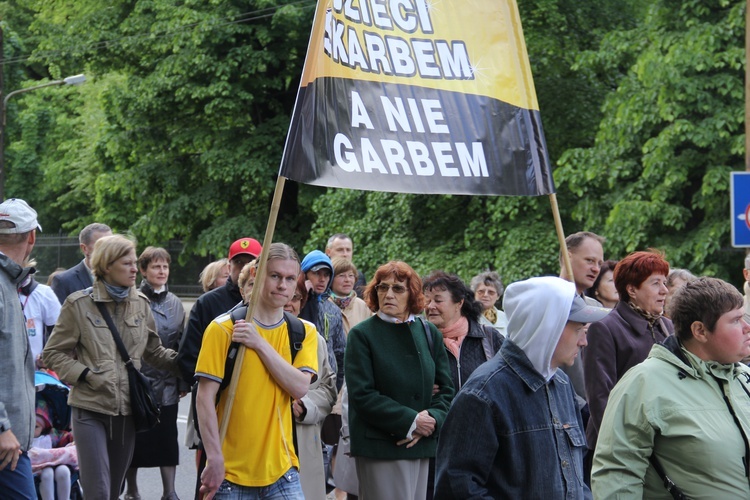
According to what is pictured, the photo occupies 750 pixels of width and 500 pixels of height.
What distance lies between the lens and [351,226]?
21.9m

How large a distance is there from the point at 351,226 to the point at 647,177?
6928mm

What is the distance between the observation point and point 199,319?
7.54 meters

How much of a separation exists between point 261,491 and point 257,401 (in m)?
0.43

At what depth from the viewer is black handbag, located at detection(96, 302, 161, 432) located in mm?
6895

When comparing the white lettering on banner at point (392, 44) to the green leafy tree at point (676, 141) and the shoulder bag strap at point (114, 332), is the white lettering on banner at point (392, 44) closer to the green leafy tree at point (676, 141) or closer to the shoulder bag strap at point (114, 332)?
the shoulder bag strap at point (114, 332)

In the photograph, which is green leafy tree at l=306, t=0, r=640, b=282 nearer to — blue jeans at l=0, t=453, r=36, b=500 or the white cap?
the white cap

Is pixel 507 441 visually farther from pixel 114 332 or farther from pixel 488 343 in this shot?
pixel 114 332

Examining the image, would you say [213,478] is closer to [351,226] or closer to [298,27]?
[351,226]

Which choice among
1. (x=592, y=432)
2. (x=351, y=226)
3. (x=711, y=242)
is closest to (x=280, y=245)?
(x=592, y=432)

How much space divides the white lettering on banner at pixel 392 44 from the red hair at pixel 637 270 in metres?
1.40

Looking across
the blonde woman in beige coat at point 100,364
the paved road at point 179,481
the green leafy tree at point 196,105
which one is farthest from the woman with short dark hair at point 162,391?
the green leafy tree at point 196,105

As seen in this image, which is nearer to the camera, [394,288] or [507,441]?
[507,441]

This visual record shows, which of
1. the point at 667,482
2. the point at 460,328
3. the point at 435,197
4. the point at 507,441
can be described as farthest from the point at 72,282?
the point at 435,197

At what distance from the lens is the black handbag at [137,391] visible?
6.89 metres
